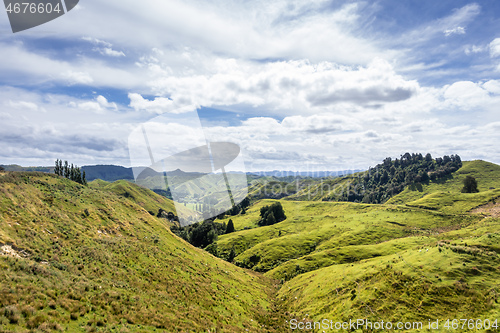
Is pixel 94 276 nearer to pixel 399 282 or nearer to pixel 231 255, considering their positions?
pixel 399 282

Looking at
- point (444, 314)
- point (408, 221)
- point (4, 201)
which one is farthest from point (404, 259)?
point (408, 221)

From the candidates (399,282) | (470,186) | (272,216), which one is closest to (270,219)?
(272,216)

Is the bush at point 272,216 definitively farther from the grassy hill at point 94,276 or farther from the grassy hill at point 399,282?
the grassy hill at point 94,276

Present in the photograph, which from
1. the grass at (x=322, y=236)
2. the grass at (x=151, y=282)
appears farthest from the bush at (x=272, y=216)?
the grass at (x=151, y=282)

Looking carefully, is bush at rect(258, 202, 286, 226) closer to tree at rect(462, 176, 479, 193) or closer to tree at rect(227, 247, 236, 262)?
tree at rect(227, 247, 236, 262)

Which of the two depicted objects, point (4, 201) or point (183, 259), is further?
point (183, 259)

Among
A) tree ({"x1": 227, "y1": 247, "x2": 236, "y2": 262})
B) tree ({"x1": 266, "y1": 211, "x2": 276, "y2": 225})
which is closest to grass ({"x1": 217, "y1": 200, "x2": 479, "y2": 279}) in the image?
tree ({"x1": 227, "y1": 247, "x2": 236, "y2": 262})

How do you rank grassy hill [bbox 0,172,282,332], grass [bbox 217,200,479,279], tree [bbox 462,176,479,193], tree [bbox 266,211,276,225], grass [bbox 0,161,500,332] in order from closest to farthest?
grassy hill [bbox 0,172,282,332], grass [bbox 0,161,500,332], grass [bbox 217,200,479,279], tree [bbox 266,211,276,225], tree [bbox 462,176,479,193]

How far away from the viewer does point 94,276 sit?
26516 mm

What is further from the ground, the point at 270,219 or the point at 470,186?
the point at 470,186

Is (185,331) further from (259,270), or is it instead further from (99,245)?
(259,270)

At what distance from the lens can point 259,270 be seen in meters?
87.3

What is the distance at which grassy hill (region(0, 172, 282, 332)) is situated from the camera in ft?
59.8

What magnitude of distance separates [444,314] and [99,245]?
50.1 m
